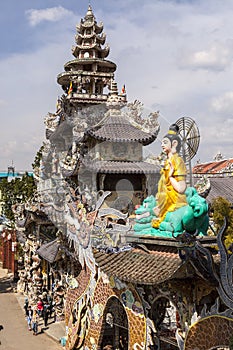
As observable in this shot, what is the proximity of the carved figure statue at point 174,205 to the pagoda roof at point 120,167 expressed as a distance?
9.19 metres

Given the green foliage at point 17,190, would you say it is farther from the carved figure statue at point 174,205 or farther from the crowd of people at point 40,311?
the carved figure statue at point 174,205

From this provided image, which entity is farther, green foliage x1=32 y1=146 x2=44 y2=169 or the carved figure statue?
green foliage x1=32 y1=146 x2=44 y2=169

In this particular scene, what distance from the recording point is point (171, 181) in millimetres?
9570

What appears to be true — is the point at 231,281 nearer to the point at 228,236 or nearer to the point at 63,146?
the point at 228,236

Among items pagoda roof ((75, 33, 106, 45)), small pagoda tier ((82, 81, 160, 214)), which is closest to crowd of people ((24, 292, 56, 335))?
small pagoda tier ((82, 81, 160, 214))

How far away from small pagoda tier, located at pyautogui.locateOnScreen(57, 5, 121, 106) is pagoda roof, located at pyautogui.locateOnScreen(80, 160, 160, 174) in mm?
9778

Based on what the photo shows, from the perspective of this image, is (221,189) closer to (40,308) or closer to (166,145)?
(40,308)

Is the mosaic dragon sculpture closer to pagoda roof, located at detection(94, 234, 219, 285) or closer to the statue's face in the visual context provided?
pagoda roof, located at detection(94, 234, 219, 285)

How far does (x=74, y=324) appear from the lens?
1341 centimetres

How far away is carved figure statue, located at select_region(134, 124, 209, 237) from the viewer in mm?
9031

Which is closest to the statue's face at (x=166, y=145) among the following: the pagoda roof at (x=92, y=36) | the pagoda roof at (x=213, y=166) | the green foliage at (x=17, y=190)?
the pagoda roof at (x=92, y=36)

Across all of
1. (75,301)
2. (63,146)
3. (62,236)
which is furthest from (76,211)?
(63,146)

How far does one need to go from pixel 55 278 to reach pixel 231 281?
14298mm

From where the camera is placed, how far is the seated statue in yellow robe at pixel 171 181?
942 cm
